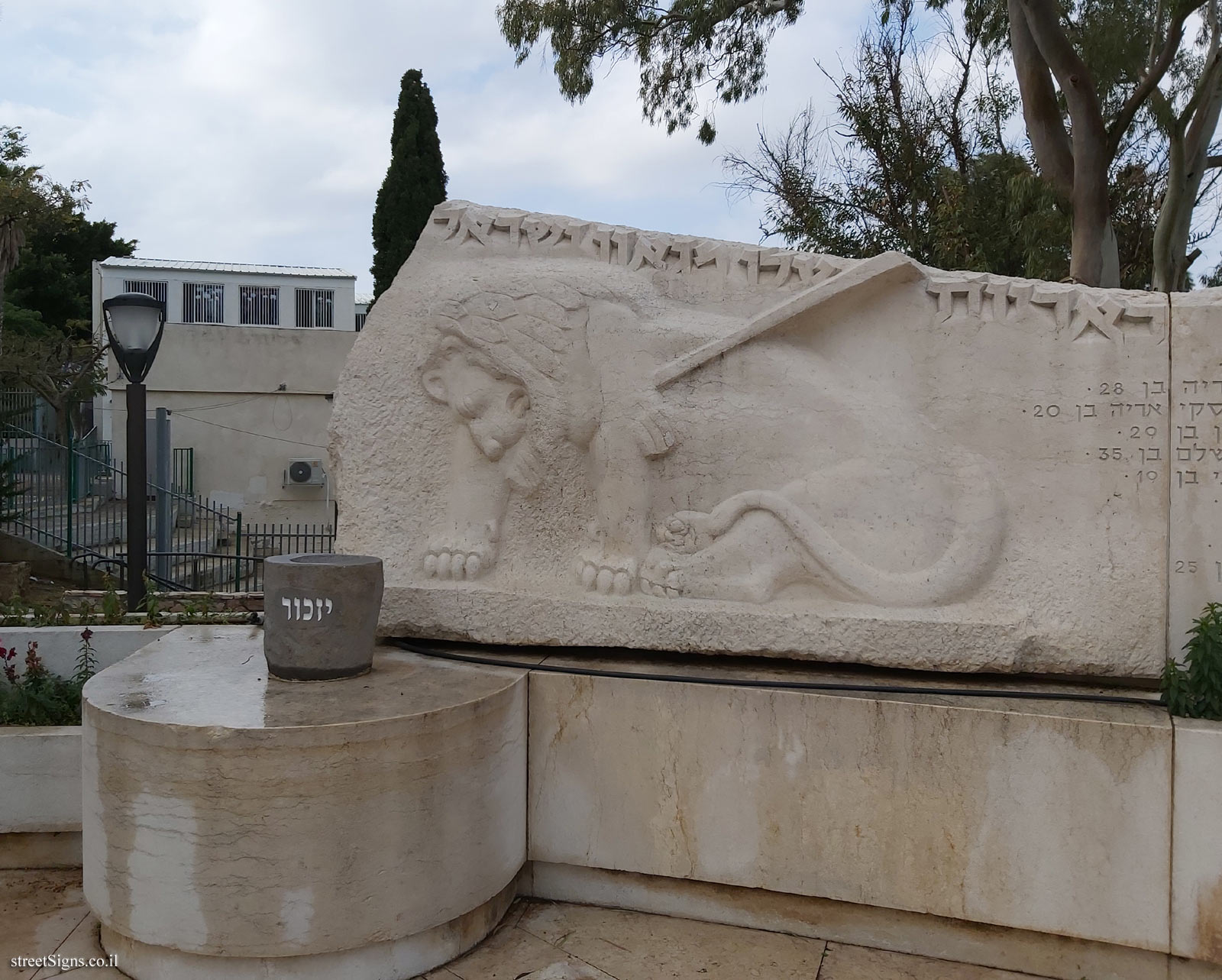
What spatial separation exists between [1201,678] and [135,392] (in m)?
4.27

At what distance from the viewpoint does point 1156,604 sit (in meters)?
2.65

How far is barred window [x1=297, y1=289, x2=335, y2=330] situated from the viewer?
19.2 meters

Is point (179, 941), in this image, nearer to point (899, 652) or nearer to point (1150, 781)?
point (899, 652)

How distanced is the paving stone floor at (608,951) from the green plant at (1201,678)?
80 cm

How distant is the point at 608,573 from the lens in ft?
9.66

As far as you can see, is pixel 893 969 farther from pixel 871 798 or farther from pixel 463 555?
pixel 463 555

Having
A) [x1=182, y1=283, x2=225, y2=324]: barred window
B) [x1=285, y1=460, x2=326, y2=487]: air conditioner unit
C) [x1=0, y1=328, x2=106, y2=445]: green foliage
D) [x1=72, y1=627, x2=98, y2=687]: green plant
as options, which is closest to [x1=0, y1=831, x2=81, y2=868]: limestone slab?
[x1=72, y1=627, x2=98, y2=687]: green plant

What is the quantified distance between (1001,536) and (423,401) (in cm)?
185

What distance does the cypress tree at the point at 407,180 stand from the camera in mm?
13570

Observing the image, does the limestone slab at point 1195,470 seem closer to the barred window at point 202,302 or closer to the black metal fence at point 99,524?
the black metal fence at point 99,524

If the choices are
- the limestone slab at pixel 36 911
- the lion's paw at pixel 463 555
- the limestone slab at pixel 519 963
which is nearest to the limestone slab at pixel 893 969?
the limestone slab at pixel 519 963

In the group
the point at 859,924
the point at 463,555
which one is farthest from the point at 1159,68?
the point at 859,924

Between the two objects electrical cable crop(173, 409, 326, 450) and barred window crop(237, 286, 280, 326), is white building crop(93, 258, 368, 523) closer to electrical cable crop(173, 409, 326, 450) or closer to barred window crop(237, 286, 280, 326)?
electrical cable crop(173, 409, 326, 450)

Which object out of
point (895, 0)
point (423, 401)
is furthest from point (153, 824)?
point (895, 0)
